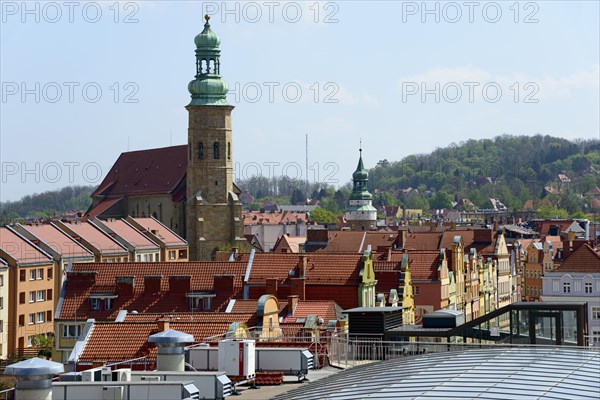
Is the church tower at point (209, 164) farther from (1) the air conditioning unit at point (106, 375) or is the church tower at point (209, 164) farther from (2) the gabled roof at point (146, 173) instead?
(1) the air conditioning unit at point (106, 375)

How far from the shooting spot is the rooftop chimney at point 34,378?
21688 millimetres

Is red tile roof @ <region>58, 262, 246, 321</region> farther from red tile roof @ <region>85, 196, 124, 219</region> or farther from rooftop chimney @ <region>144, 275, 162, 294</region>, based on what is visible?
red tile roof @ <region>85, 196, 124, 219</region>

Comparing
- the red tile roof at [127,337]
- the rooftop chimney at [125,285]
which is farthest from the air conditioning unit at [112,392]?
the rooftop chimney at [125,285]

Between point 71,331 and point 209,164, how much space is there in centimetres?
6357

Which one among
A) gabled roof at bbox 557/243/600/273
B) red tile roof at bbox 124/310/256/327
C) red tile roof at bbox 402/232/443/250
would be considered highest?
red tile roof at bbox 402/232/443/250

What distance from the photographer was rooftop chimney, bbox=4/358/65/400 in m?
21.7

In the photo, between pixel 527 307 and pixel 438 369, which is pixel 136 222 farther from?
pixel 438 369

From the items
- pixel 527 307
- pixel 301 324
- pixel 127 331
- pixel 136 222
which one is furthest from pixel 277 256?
pixel 136 222

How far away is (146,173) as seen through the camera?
445ft

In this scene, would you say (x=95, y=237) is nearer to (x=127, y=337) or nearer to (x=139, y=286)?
(x=139, y=286)

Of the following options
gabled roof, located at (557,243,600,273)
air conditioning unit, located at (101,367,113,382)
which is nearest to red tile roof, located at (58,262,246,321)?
gabled roof, located at (557,243,600,273)

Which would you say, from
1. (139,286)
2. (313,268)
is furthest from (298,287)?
(139,286)

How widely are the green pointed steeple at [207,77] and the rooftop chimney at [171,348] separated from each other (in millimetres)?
87837

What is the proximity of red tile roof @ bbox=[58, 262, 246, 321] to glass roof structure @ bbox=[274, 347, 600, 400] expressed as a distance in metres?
30.8
